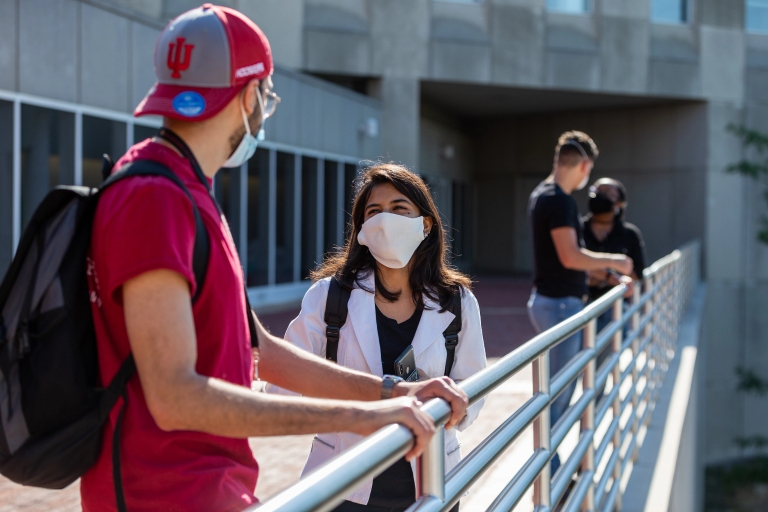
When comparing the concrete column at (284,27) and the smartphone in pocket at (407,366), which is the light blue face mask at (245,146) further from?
the concrete column at (284,27)

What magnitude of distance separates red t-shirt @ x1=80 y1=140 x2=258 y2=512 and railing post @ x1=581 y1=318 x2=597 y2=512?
7.61 ft

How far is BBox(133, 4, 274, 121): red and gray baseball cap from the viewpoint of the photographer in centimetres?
165

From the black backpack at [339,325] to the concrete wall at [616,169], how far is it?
2161cm

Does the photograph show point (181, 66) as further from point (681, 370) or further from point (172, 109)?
point (681, 370)

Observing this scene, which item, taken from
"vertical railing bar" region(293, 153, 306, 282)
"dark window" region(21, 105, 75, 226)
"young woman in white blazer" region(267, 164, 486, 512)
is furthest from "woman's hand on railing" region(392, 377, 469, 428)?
"vertical railing bar" region(293, 153, 306, 282)

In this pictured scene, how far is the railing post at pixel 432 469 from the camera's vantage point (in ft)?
5.62

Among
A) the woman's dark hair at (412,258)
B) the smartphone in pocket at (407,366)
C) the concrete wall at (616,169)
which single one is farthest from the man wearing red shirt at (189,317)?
the concrete wall at (616,169)

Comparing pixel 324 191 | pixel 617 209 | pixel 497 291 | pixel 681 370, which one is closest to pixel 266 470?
pixel 617 209

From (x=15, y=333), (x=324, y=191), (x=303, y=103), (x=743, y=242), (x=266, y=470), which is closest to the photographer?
(x=15, y=333)

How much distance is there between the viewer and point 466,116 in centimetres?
2628

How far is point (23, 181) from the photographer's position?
9562 millimetres

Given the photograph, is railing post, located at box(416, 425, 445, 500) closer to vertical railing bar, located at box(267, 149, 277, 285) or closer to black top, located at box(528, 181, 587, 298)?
black top, located at box(528, 181, 587, 298)

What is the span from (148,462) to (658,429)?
226 inches

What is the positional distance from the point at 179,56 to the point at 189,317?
54 centimetres
